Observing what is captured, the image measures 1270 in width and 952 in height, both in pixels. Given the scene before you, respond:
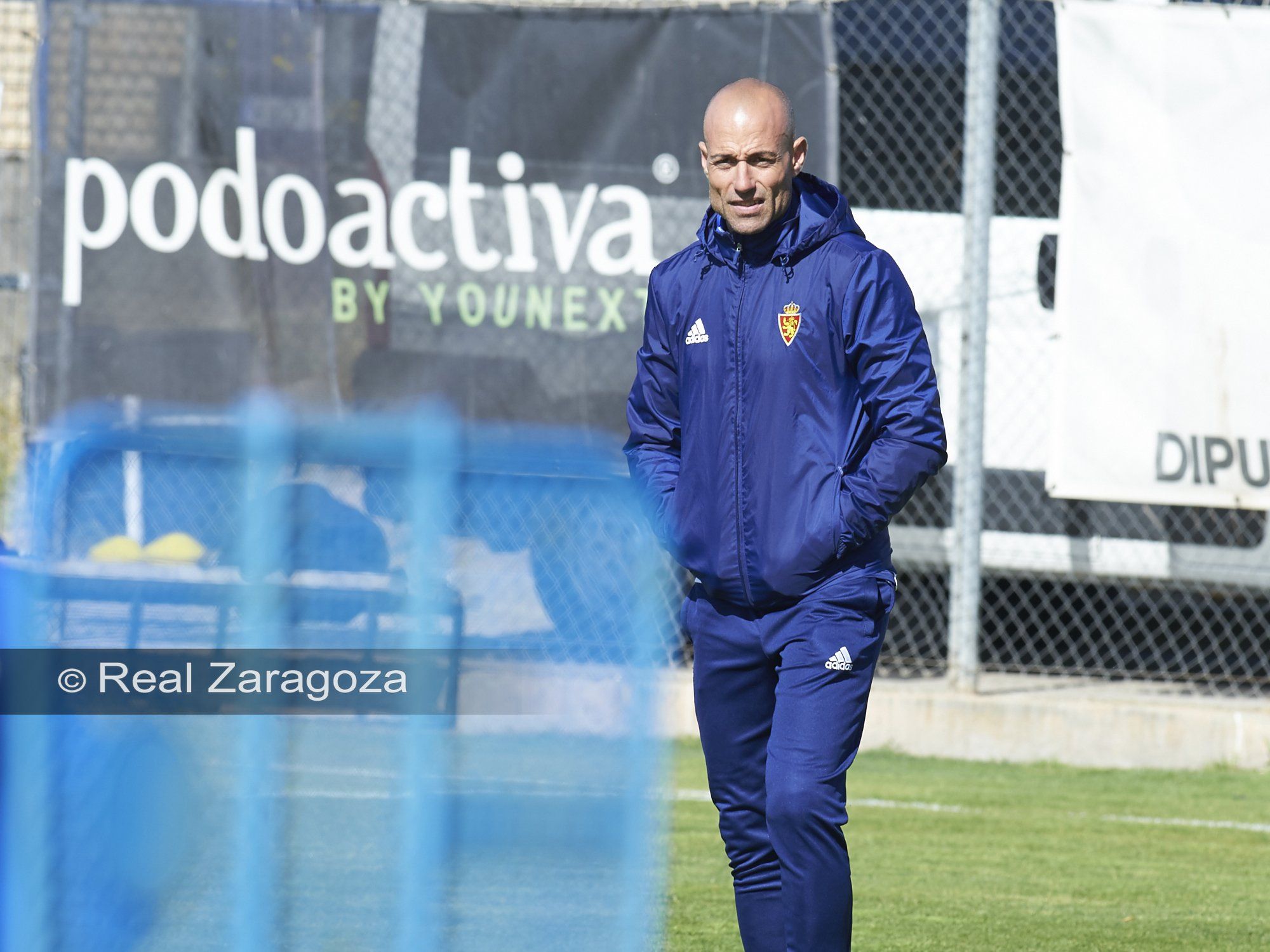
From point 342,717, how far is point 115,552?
527mm

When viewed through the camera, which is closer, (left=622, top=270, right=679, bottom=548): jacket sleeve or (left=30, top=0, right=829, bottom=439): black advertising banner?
(left=622, top=270, right=679, bottom=548): jacket sleeve

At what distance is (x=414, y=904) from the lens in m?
3.57

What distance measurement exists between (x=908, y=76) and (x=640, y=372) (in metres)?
5.75

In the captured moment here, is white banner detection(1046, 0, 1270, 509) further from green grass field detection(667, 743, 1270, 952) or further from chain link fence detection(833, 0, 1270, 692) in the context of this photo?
green grass field detection(667, 743, 1270, 952)

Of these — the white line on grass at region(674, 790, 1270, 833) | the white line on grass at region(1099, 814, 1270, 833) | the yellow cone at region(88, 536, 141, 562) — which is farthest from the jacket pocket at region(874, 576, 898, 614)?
the white line on grass at region(1099, 814, 1270, 833)

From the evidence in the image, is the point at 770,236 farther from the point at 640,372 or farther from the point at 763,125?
the point at 640,372

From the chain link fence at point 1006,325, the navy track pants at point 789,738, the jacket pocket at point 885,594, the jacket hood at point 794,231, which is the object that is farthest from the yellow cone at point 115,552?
the chain link fence at point 1006,325

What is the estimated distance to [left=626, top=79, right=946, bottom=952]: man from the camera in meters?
3.47

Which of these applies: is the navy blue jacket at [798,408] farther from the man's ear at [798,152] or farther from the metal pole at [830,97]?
the metal pole at [830,97]

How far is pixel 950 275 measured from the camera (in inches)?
353

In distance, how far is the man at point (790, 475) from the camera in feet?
11.4

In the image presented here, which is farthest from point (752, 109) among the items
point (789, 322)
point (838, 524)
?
point (838, 524)

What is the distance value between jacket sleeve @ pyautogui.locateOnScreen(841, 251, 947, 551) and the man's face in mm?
217

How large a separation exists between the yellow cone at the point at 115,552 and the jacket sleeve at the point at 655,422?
996 mm
